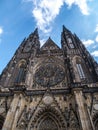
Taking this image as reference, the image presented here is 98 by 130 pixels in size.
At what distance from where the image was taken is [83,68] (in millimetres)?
16312

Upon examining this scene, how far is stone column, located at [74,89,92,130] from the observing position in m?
10.2

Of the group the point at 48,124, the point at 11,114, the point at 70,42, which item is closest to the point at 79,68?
the point at 70,42

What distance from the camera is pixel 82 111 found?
11.1 meters

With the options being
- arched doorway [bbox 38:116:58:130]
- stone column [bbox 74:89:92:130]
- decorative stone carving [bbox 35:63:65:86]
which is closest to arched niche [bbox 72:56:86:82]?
decorative stone carving [bbox 35:63:65:86]

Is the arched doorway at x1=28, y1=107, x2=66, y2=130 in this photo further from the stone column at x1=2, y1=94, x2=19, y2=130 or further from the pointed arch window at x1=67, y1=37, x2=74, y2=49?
the pointed arch window at x1=67, y1=37, x2=74, y2=49

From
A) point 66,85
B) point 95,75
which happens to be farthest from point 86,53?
point 66,85

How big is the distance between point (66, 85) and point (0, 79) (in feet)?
22.1

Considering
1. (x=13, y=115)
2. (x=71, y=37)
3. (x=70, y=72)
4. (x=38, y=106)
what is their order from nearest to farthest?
(x=13, y=115), (x=38, y=106), (x=70, y=72), (x=71, y=37)

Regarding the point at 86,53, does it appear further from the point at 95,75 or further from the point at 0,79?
the point at 0,79

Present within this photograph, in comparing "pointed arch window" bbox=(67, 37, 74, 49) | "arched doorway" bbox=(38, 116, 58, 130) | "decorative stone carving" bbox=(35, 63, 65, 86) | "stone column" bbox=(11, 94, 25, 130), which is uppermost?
"pointed arch window" bbox=(67, 37, 74, 49)

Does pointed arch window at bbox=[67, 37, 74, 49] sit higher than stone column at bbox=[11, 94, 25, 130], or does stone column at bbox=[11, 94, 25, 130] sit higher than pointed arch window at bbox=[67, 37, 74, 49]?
pointed arch window at bbox=[67, 37, 74, 49]

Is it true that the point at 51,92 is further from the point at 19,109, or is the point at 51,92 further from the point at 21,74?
the point at 21,74

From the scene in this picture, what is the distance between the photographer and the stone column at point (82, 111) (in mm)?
10196

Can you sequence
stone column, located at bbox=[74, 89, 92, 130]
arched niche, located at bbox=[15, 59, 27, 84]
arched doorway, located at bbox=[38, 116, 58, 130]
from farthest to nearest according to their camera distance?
arched niche, located at bbox=[15, 59, 27, 84], arched doorway, located at bbox=[38, 116, 58, 130], stone column, located at bbox=[74, 89, 92, 130]
